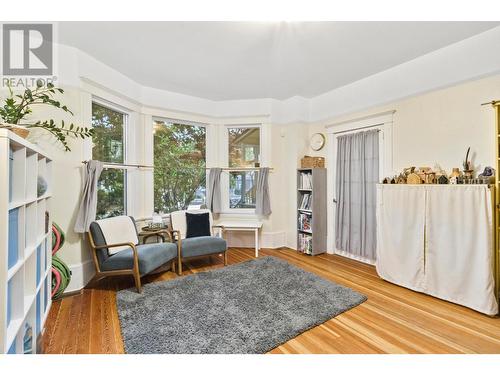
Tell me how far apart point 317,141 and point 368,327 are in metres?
2.99

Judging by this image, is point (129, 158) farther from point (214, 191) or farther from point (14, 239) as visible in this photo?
point (14, 239)

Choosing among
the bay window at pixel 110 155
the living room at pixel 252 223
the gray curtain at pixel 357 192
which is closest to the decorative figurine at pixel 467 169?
the living room at pixel 252 223

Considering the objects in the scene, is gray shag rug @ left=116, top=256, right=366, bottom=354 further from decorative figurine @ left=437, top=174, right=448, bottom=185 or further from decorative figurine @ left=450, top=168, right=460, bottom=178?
decorative figurine @ left=450, top=168, right=460, bottom=178

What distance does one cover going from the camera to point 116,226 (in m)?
2.93

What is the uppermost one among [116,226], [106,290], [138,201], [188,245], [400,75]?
[400,75]

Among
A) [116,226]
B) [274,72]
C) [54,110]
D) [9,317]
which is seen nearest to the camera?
[9,317]

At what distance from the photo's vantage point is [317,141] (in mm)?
4180

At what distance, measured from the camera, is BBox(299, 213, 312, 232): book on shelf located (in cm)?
402

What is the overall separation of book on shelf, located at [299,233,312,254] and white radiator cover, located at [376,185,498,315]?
1151 millimetres

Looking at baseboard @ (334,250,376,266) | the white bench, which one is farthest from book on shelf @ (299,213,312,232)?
the white bench

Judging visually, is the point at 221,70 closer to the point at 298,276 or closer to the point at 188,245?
the point at 188,245

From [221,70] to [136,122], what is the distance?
5.05 ft
